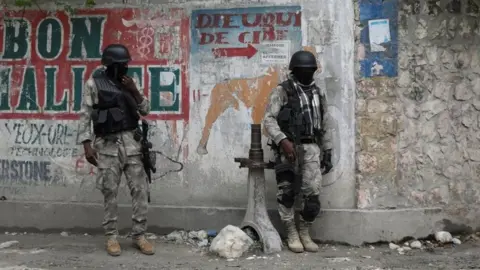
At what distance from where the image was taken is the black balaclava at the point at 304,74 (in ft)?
20.3

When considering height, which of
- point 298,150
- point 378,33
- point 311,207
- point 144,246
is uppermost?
point 378,33

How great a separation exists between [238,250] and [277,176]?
84 cm

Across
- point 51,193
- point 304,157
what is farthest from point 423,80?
point 51,193

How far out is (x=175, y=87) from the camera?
6.94 meters

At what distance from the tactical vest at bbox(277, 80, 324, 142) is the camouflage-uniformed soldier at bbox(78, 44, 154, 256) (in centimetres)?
138

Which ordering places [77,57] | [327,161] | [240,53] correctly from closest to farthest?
[327,161] → [240,53] → [77,57]

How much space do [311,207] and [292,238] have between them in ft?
1.33

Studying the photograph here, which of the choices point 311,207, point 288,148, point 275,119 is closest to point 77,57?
point 275,119

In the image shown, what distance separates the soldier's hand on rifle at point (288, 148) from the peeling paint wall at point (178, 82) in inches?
28.2

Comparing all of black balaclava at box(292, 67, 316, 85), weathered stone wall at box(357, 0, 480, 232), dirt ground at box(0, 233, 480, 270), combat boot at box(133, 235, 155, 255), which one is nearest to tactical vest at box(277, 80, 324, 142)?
black balaclava at box(292, 67, 316, 85)

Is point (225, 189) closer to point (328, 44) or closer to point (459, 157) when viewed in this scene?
point (328, 44)

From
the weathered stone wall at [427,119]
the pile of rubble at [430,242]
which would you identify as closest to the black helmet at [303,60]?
the weathered stone wall at [427,119]

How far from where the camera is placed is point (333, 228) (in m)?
6.57

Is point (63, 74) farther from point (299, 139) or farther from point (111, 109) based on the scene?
point (299, 139)
